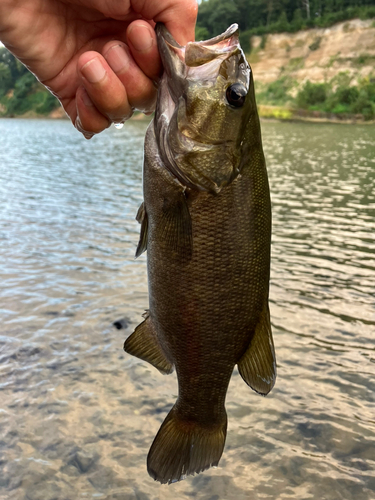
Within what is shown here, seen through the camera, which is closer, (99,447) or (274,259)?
(99,447)

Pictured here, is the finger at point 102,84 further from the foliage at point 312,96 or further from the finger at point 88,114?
the foliage at point 312,96

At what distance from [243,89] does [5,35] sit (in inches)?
55.2

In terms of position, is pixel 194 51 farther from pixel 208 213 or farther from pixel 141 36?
pixel 208 213

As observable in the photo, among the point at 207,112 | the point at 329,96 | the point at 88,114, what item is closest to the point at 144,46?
the point at 207,112

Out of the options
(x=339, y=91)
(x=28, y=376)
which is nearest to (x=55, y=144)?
(x=28, y=376)

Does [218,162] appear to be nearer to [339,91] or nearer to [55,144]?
[55,144]

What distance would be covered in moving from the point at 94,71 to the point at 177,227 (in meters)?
0.89

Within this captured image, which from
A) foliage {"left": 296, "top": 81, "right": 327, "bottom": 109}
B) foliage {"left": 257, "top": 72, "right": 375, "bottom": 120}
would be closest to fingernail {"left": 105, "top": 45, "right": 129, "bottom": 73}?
foliage {"left": 257, "top": 72, "right": 375, "bottom": 120}

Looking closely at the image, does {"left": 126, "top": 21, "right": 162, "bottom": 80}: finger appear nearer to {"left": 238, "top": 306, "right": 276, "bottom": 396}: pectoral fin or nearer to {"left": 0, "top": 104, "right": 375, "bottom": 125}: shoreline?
{"left": 238, "top": 306, "right": 276, "bottom": 396}: pectoral fin

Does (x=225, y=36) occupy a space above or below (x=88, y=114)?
above

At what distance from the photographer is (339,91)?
174ft

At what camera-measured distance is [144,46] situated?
2170 mm

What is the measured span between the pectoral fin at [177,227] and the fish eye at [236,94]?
457 millimetres

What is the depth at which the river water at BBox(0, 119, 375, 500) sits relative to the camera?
13.9 ft
